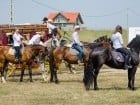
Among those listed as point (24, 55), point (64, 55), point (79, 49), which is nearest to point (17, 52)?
point (24, 55)

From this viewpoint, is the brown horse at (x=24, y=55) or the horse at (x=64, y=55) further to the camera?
the brown horse at (x=24, y=55)

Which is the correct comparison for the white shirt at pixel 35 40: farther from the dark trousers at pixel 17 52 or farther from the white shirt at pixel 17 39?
the white shirt at pixel 17 39

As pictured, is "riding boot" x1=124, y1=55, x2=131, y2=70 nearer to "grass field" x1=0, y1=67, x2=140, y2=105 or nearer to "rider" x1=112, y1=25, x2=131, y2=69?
"rider" x1=112, y1=25, x2=131, y2=69

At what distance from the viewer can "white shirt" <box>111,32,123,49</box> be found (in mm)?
18156

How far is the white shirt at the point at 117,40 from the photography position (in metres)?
18.2

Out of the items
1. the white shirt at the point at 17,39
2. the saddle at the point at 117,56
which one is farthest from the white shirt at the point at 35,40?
the saddle at the point at 117,56

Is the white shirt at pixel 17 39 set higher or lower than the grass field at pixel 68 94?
higher

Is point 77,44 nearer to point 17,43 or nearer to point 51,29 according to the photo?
point 17,43

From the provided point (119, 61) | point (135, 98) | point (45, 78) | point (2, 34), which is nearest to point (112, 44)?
point (119, 61)

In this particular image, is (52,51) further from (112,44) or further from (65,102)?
(65,102)

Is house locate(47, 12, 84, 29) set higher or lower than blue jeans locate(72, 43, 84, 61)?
higher

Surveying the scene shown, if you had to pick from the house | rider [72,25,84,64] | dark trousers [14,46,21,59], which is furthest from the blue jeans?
the house

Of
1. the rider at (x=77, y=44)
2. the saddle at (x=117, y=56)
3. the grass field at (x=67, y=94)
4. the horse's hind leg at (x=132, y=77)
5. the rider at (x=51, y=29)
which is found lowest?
the grass field at (x=67, y=94)

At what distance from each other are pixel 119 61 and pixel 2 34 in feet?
34.7
